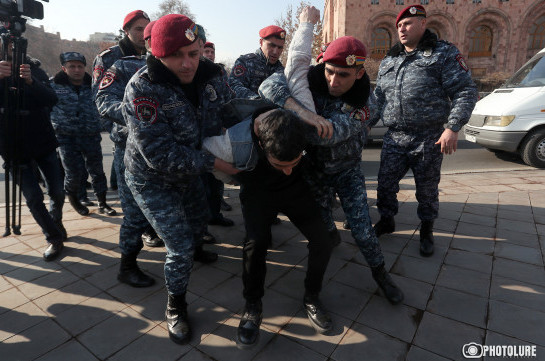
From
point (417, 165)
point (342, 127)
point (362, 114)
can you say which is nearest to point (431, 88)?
point (417, 165)

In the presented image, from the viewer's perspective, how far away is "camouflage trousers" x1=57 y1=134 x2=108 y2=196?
4.15 m

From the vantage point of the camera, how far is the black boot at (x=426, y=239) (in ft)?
10.0

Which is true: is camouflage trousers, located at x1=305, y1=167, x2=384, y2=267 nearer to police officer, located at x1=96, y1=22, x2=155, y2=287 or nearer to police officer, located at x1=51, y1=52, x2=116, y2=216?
police officer, located at x1=96, y1=22, x2=155, y2=287

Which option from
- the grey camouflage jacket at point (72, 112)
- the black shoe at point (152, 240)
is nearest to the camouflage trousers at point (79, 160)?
the grey camouflage jacket at point (72, 112)

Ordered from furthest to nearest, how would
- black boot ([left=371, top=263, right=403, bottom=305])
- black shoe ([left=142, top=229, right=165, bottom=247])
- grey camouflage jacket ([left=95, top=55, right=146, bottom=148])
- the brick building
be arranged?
the brick building → black shoe ([left=142, top=229, right=165, bottom=247]) → grey camouflage jacket ([left=95, top=55, right=146, bottom=148]) → black boot ([left=371, top=263, right=403, bottom=305])

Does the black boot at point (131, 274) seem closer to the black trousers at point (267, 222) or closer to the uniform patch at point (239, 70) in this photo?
the black trousers at point (267, 222)

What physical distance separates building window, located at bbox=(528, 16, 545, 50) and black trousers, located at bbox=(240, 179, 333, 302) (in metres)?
38.8

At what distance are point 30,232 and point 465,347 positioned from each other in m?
4.48

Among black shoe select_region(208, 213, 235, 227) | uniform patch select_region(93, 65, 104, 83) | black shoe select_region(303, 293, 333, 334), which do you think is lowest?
black shoe select_region(303, 293, 333, 334)

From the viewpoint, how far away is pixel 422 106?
2893mm

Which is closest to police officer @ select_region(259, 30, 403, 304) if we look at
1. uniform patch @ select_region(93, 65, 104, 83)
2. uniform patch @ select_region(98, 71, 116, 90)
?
uniform patch @ select_region(98, 71, 116, 90)

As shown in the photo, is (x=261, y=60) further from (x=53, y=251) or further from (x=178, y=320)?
(x=53, y=251)

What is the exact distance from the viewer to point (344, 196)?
95.1 inches

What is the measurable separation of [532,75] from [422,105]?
19.2 feet
